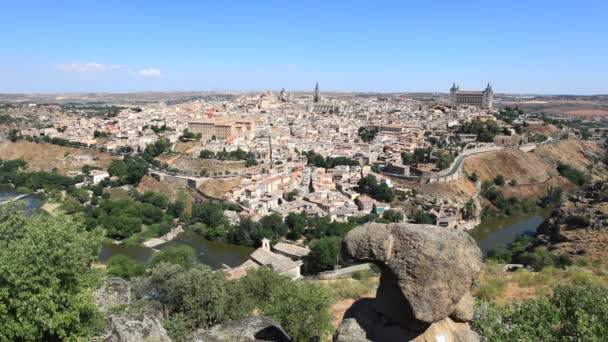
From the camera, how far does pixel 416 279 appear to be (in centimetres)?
393

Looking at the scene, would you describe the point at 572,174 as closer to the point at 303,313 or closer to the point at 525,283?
the point at 525,283

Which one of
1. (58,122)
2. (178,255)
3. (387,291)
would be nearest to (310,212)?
(178,255)

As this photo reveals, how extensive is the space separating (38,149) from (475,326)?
59.5 m

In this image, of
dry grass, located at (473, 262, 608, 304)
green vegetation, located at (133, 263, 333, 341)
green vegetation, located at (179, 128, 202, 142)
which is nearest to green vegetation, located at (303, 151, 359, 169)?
green vegetation, located at (179, 128, 202, 142)

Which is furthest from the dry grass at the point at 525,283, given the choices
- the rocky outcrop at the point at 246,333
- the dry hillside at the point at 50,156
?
the dry hillside at the point at 50,156

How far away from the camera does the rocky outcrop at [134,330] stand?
616cm

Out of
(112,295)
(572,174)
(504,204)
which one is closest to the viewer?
(112,295)

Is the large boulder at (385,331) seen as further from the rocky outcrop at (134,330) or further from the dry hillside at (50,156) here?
the dry hillside at (50,156)

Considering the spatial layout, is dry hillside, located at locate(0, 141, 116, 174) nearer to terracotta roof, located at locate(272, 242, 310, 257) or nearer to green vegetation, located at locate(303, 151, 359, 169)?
green vegetation, located at locate(303, 151, 359, 169)

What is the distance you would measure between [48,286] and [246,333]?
118 inches

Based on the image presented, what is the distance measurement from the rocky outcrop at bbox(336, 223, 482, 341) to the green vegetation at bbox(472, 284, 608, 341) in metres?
1.21

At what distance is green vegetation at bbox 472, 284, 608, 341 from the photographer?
4805mm

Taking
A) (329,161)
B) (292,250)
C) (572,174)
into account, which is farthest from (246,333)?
(572,174)

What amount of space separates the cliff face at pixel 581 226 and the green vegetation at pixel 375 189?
11754mm
